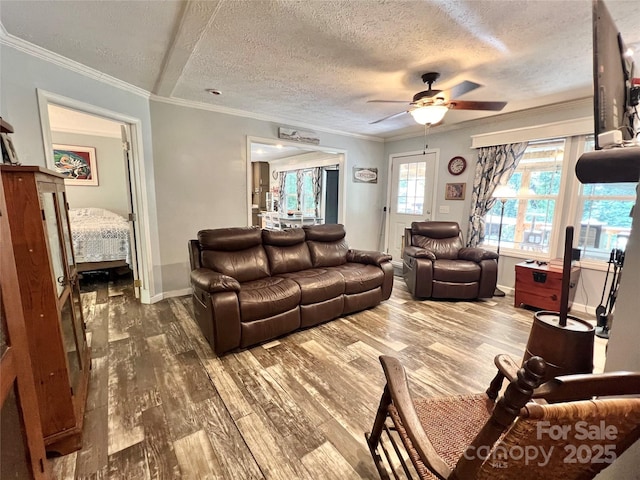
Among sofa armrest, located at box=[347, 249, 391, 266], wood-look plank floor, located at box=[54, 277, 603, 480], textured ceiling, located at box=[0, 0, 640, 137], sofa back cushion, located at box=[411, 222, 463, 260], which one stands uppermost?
textured ceiling, located at box=[0, 0, 640, 137]

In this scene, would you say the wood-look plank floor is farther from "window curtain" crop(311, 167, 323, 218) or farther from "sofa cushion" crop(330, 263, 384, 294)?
"window curtain" crop(311, 167, 323, 218)

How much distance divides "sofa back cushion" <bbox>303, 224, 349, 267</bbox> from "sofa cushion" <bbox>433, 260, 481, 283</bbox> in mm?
1197

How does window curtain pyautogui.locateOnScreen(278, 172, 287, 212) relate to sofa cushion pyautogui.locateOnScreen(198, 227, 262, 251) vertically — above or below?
above

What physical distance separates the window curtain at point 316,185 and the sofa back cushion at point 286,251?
13.9 feet

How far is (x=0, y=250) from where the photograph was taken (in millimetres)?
746

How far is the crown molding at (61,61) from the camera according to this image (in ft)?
6.61

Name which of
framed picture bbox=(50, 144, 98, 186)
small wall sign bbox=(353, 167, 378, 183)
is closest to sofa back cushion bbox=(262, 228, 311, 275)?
small wall sign bbox=(353, 167, 378, 183)

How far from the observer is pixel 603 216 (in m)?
3.17

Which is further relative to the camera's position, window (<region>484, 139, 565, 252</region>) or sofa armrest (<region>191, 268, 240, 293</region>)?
window (<region>484, 139, 565, 252</region>)

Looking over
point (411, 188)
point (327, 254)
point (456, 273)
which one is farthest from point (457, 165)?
point (327, 254)

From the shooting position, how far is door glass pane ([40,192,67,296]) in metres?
1.40

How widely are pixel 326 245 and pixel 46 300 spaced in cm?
273

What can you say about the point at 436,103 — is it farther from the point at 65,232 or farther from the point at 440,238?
the point at 65,232

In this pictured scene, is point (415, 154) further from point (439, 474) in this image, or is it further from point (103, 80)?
point (439, 474)
